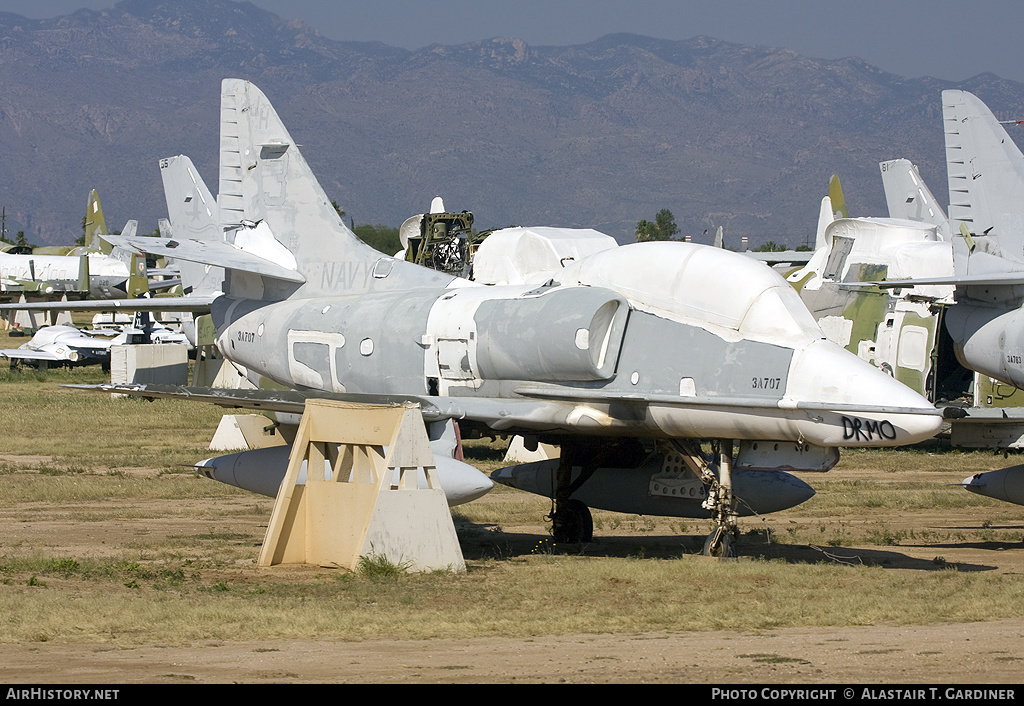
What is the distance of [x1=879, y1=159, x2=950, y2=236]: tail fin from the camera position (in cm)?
2961

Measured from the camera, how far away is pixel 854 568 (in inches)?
475

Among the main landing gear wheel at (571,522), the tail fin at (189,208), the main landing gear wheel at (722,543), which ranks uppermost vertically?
the tail fin at (189,208)

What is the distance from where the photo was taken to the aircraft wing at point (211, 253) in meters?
15.2

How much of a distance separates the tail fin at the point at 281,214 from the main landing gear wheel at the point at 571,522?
3.25m

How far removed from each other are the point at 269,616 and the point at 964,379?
18.3m

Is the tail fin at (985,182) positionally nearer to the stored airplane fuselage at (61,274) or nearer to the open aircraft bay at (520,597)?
the open aircraft bay at (520,597)

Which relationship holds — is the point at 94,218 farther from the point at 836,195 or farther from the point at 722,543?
the point at 722,543

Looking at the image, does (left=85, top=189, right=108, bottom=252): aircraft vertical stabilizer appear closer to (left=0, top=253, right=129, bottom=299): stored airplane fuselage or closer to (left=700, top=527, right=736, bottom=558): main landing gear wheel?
(left=0, top=253, right=129, bottom=299): stored airplane fuselage

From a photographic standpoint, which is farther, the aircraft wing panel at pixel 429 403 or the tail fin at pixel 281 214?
the tail fin at pixel 281 214

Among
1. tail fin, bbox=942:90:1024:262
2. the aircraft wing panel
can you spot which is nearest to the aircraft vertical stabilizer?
tail fin, bbox=942:90:1024:262

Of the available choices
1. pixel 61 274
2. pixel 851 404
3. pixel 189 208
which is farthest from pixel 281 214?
pixel 61 274

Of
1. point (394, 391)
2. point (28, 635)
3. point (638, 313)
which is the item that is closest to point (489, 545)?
point (394, 391)

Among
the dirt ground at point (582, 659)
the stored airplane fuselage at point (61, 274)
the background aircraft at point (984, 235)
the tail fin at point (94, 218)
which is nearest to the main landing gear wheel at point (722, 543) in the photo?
the dirt ground at point (582, 659)

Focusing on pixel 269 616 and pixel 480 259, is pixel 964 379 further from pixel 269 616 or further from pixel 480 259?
pixel 269 616
